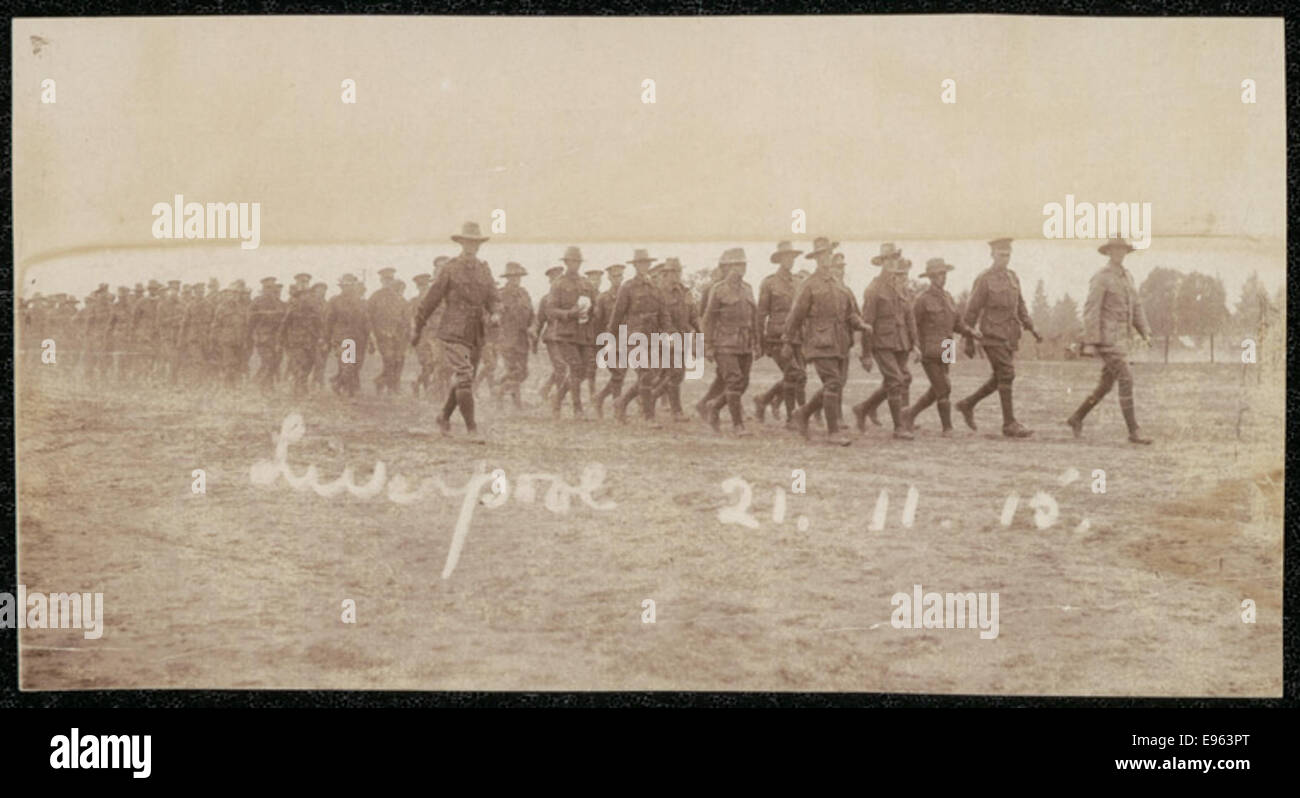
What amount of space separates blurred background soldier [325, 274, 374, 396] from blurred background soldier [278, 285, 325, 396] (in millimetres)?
78

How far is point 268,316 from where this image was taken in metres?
6.23

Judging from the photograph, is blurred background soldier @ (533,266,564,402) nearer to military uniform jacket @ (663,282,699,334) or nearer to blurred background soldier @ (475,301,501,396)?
blurred background soldier @ (475,301,501,396)

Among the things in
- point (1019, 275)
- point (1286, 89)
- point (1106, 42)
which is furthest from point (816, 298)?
point (1286, 89)

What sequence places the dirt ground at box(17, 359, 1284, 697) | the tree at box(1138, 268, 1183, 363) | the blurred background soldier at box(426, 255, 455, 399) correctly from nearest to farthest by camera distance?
the dirt ground at box(17, 359, 1284, 697), the tree at box(1138, 268, 1183, 363), the blurred background soldier at box(426, 255, 455, 399)

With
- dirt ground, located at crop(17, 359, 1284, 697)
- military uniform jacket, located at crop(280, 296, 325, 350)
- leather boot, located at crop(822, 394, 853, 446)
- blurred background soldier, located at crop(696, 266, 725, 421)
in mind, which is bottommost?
dirt ground, located at crop(17, 359, 1284, 697)

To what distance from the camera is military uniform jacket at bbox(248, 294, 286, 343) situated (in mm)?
6227

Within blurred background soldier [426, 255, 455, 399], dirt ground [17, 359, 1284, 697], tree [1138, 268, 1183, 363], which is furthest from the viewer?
blurred background soldier [426, 255, 455, 399]

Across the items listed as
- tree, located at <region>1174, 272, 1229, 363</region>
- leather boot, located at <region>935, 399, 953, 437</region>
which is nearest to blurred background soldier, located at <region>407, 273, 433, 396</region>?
leather boot, located at <region>935, 399, 953, 437</region>

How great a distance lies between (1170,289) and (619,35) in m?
3.51

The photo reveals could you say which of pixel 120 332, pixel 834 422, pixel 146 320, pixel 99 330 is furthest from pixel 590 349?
pixel 99 330

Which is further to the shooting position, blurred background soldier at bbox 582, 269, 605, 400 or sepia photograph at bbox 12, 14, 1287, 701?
blurred background soldier at bbox 582, 269, 605, 400

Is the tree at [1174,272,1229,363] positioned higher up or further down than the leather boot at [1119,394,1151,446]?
higher up

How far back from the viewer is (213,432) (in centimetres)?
626

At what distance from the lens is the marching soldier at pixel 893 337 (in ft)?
20.5
